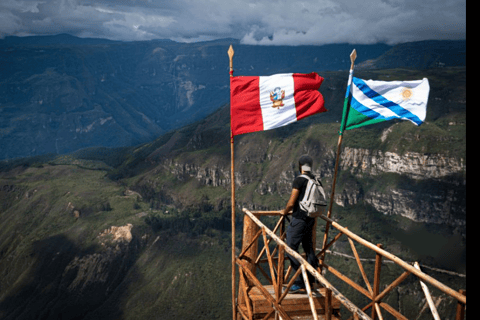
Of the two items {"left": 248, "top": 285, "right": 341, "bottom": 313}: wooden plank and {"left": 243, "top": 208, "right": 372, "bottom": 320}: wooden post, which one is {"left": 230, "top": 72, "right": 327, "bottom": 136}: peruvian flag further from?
{"left": 248, "top": 285, "right": 341, "bottom": 313}: wooden plank

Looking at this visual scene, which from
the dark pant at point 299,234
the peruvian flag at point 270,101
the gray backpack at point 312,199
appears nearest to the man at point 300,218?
the dark pant at point 299,234

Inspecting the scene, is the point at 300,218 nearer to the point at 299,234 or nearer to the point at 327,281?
the point at 299,234

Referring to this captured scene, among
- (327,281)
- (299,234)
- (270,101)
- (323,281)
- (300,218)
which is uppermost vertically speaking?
(270,101)

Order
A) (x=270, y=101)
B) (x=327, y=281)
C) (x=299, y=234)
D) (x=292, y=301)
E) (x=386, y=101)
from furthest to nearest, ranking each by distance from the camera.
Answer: (x=386, y=101), (x=270, y=101), (x=292, y=301), (x=299, y=234), (x=327, y=281)

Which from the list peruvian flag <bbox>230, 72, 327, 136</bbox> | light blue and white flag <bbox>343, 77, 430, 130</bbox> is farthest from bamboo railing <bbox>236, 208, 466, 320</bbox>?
light blue and white flag <bbox>343, 77, 430, 130</bbox>

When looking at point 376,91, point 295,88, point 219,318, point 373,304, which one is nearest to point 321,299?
point 373,304

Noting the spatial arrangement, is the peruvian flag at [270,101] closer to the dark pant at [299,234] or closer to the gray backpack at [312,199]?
the gray backpack at [312,199]

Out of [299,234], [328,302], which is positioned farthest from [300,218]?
[328,302]

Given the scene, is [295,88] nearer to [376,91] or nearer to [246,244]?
[376,91]
